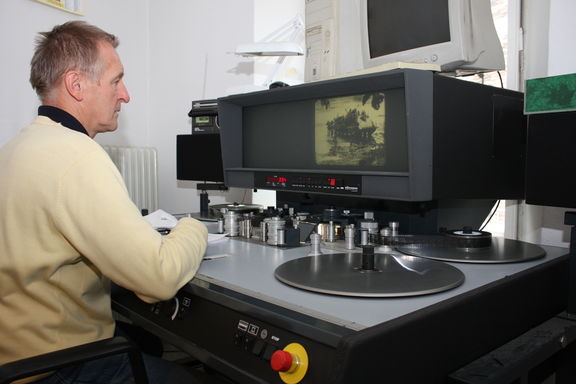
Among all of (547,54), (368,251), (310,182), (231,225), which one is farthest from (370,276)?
(547,54)

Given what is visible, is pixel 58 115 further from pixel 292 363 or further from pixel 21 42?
pixel 21 42

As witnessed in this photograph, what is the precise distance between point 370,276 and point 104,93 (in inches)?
29.5

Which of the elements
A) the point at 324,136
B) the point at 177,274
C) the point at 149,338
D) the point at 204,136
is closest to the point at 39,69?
the point at 177,274

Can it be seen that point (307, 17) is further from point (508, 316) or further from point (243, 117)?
point (508, 316)

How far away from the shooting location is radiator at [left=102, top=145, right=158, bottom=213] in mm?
2963

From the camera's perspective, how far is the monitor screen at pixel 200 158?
201 cm

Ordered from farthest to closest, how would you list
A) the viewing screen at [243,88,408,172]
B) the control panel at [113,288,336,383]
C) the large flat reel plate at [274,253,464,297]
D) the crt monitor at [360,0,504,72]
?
1. the crt monitor at [360,0,504,72]
2. the viewing screen at [243,88,408,172]
3. the large flat reel plate at [274,253,464,297]
4. the control panel at [113,288,336,383]

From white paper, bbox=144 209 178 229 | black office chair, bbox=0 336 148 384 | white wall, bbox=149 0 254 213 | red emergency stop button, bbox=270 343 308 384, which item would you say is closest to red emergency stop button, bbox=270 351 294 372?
red emergency stop button, bbox=270 343 308 384

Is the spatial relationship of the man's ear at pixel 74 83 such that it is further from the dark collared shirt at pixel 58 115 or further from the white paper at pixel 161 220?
the white paper at pixel 161 220

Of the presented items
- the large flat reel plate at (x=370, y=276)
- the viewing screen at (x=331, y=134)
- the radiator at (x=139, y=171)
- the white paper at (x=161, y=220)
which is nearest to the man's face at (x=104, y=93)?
the white paper at (x=161, y=220)

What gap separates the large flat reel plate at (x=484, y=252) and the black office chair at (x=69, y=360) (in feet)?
2.11

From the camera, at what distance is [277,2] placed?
2.39m

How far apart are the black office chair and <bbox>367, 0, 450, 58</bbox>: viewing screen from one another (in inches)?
44.6

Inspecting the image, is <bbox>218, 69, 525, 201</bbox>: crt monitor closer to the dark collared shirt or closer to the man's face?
the man's face
